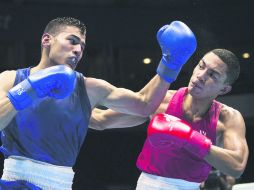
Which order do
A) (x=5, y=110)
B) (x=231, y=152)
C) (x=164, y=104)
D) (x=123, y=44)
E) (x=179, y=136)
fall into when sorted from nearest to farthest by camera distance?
1. (x=5, y=110)
2. (x=179, y=136)
3. (x=231, y=152)
4. (x=164, y=104)
5. (x=123, y=44)

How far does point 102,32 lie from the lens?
28.4 feet

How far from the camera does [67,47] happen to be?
281cm

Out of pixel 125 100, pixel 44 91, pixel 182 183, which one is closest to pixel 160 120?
pixel 125 100

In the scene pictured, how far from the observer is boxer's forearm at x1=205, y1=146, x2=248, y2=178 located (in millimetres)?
2836

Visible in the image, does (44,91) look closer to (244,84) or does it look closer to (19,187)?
(19,187)

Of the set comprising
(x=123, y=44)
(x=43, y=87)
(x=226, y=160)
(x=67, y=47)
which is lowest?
(x=123, y=44)

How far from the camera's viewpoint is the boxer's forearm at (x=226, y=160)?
2.84 meters

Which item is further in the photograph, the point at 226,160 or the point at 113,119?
the point at 113,119

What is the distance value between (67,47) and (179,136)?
799mm

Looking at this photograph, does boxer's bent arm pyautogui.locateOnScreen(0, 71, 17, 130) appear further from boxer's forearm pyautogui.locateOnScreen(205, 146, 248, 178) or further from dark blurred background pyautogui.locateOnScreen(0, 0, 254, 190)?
dark blurred background pyautogui.locateOnScreen(0, 0, 254, 190)

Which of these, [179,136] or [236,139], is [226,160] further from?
[179,136]

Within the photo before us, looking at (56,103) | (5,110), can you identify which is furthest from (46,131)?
(5,110)

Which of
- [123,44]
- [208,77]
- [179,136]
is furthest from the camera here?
[123,44]

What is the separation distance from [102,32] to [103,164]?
9.08 feet
